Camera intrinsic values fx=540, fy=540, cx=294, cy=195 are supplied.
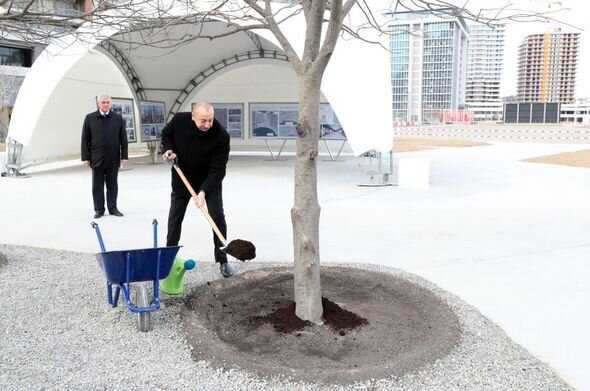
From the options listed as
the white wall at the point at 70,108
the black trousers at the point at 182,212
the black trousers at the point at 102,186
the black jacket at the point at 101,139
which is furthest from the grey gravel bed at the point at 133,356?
the white wall at the point at 70,108

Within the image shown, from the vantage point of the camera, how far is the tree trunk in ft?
11.7

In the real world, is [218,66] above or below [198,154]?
above

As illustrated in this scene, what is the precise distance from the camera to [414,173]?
446 inches

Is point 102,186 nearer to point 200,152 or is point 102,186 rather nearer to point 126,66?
point 200,152

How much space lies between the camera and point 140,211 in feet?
28.1

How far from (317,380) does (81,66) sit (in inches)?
606

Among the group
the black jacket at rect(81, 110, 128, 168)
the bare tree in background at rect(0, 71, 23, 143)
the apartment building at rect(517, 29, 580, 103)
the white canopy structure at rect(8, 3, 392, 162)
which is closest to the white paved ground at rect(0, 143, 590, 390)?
the black jacket at rect(81, 110, 128, 168)

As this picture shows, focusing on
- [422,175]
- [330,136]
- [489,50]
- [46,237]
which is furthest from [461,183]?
[489,50]

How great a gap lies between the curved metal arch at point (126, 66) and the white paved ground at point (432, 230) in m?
4.99

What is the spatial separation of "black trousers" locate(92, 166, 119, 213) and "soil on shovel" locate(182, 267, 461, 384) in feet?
13.3

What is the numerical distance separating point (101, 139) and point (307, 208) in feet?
17.3

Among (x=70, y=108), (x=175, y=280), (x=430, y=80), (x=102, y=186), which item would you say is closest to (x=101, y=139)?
(x=102, y=186)

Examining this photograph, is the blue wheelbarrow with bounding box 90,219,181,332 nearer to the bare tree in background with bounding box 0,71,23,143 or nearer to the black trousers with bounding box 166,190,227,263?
the black trousers with bounding box 166,190,227,263

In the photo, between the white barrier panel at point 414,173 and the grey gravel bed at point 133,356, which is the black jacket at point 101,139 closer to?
the grey gravel bed at point 133,356
